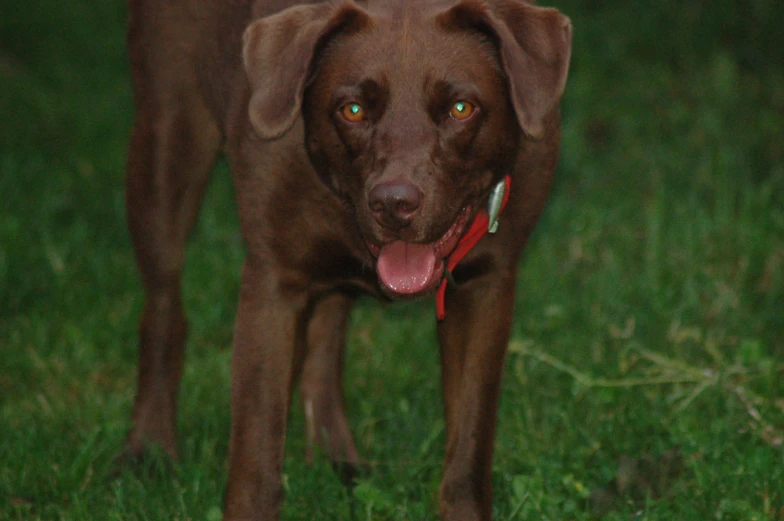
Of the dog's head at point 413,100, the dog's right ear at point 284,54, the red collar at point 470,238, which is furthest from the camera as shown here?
the red collar at point 470,238

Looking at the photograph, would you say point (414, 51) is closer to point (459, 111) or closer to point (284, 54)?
point (459, 111)

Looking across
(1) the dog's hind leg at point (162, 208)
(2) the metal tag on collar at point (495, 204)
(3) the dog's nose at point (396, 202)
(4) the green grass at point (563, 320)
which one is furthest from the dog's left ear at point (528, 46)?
(1) the dog's hind leg at point (162, 208)

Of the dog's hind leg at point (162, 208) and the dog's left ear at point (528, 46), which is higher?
the dog's left ear at point (528, 46)

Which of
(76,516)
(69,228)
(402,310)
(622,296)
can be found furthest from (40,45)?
(76,516)

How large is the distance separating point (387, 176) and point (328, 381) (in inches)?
58.0

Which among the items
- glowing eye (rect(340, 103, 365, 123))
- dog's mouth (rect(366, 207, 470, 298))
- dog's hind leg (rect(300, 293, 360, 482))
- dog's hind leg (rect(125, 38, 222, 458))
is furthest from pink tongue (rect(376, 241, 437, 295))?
dog's hind leg (rect(125, 38, 222, 458))

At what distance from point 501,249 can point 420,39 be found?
24.3 inches

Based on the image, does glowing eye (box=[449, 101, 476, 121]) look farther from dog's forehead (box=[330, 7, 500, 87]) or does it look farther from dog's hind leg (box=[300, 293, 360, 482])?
dog's hind leg (box=[300, 293, 360, 482])

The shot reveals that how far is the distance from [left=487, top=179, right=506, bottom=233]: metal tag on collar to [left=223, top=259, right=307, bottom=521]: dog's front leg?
57 centimetres

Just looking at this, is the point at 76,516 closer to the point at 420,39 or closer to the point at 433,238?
the point at 433,238

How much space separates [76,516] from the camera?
3.90 meters

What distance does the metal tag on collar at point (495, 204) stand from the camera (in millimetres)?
3697

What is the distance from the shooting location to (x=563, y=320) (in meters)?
5.38

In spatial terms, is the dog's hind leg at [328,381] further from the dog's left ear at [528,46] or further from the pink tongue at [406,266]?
the dog's left ear at [528,46]
